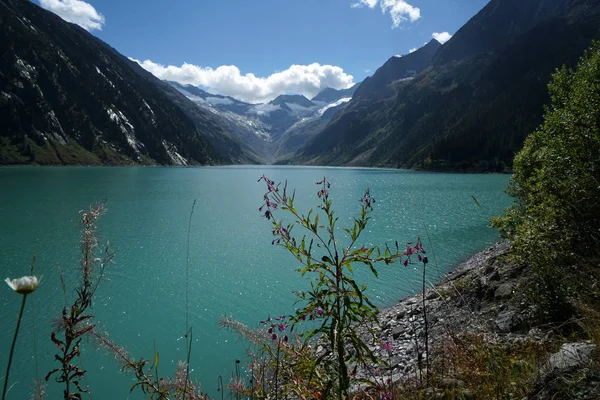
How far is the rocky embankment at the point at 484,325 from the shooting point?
3.68 metres

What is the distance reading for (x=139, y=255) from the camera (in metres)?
26.4

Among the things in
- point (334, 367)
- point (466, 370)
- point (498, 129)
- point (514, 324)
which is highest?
point (498, 129)

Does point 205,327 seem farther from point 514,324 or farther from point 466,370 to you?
point 466,370

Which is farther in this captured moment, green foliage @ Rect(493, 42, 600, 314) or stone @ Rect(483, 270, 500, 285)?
stone @ Rect(483, 270, 500, 285)

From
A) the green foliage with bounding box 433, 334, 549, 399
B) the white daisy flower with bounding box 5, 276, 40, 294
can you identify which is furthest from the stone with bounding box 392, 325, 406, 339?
the white daisy flower with bounding box 5, 276, 40, 294

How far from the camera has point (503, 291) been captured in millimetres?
12062

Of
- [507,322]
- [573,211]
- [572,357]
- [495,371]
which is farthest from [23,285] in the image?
[507,322]

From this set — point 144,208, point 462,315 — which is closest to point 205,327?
point 462,315

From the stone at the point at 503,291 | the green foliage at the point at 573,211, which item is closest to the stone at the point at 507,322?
the green foliage at the point at 573,211

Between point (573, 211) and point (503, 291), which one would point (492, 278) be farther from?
point (573, 211)

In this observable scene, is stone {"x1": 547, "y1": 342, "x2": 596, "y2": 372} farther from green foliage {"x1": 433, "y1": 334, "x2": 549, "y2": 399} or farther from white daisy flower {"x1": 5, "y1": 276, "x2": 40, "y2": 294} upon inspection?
white daisy flower {"x1": 5, "y1": 276, "x2": 40, "y2": 294}

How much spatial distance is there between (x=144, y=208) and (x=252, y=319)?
127 ft

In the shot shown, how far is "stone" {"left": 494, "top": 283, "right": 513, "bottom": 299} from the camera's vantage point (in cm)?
1175

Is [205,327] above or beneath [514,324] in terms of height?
beneath
